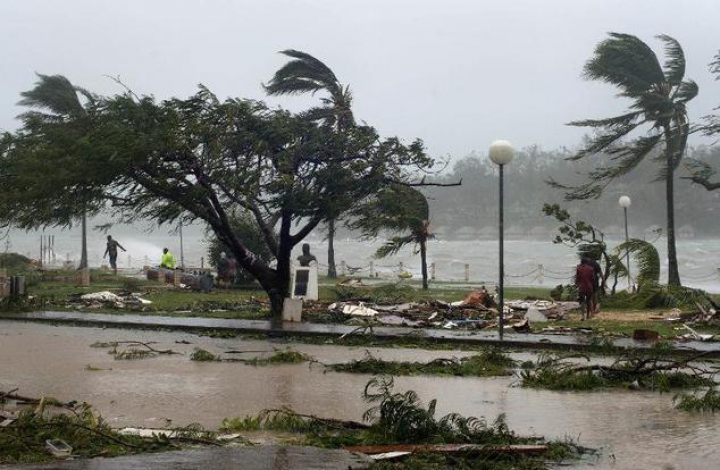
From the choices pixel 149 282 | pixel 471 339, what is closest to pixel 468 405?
pixel 471 339

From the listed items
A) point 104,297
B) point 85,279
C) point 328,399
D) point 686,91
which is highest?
point 686,91

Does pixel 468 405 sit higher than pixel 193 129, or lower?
lower

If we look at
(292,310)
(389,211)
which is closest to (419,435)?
(292,310)

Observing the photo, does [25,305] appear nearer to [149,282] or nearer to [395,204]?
[395,204]

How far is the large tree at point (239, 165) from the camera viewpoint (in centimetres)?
2000

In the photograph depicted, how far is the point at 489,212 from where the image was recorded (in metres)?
150

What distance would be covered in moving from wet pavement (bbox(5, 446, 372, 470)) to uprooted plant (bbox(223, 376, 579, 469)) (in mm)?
358

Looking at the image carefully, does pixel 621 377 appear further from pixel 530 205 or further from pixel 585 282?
pixel 530 205

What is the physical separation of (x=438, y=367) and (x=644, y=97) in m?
21.5

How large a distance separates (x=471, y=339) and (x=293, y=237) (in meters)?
7.10

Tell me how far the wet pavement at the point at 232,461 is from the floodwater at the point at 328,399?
1692 millimetres

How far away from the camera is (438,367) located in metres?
12.3

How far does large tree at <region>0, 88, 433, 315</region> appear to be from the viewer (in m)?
20.0

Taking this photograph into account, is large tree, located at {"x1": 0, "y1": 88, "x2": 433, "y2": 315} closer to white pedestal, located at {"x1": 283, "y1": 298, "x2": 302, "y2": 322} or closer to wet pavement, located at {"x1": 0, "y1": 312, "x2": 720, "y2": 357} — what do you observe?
white pedestal, located at {"x1": 283, "y1": 298, "x2": 302, "y2": 322}
